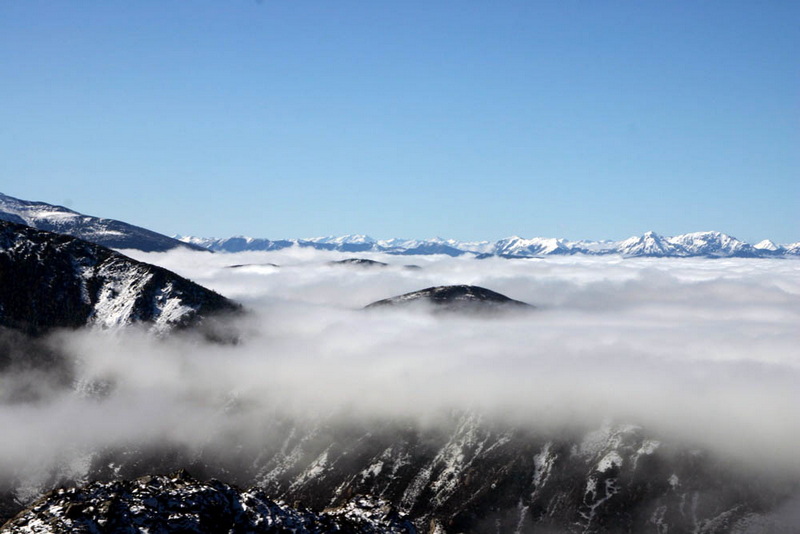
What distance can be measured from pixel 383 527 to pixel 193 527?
117ft

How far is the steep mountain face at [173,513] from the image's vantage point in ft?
290

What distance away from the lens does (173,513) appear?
95.1 metres

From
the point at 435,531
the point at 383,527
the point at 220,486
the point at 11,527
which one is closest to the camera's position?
the point at 11,527

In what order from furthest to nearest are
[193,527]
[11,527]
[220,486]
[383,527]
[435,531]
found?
[435,531], [383,527], [220,486], [193,527], [11,527]

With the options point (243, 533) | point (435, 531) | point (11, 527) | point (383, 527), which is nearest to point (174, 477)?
point (243, 533)

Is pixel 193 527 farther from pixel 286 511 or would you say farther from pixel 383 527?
pixel 383 527

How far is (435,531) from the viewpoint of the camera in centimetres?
14125

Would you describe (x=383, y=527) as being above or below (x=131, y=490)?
below

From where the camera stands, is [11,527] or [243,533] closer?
[11,527]

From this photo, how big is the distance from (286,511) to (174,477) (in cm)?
1996

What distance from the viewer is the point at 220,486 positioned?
344ft

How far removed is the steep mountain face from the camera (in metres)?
88.2

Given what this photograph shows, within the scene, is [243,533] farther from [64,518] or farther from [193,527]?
[64,518]

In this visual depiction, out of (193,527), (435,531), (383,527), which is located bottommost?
(435,531)
